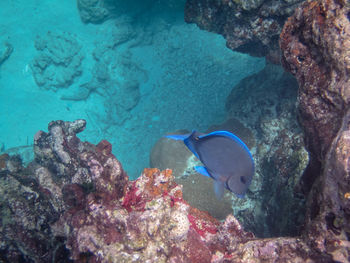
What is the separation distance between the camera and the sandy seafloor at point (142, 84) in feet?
24.8

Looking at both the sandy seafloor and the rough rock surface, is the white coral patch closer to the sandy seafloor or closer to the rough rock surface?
the sandy seafloor

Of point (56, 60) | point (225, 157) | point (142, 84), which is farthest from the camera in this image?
point (56, 60)

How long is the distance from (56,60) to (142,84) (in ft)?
12.3

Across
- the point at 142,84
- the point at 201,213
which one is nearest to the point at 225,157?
the point at 201,213

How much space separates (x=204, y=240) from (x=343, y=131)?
1644mm

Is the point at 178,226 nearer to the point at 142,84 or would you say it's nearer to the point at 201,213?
the point at 201,213

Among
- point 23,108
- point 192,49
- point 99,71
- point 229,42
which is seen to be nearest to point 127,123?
point 99,71

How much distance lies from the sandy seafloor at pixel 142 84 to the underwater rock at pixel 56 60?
278mm

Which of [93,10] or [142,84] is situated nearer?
[142,84]

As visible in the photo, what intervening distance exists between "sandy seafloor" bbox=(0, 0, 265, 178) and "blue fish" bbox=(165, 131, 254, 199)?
16.4 feet

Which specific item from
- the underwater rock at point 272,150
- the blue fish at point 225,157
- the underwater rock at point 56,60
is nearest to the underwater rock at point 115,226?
the blue fish at point 225,157

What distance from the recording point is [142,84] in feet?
28.8

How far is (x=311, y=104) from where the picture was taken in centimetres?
213

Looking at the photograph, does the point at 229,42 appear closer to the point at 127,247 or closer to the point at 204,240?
the point at 204,240
